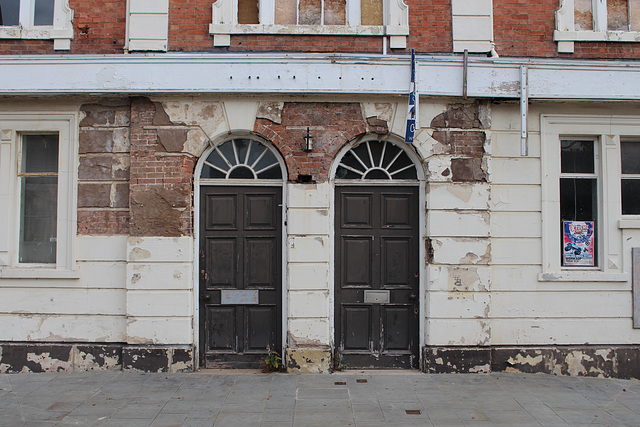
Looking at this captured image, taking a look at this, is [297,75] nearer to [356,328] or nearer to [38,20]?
[356,328]

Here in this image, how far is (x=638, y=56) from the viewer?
7020 millimetres

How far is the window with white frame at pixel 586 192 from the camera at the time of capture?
274 inches

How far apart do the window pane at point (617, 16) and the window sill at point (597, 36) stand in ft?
0.91

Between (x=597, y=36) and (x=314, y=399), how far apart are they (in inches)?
252

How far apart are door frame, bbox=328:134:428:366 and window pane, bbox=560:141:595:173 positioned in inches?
84.8

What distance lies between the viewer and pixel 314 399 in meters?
5.81

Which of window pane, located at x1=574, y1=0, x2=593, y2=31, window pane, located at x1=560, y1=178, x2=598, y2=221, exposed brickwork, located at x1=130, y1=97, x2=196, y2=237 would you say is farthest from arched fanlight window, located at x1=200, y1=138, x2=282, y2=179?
window pane, located at x1=574, y1=0, x2=593, y2=31

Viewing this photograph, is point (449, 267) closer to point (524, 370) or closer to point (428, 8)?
point (524, 370)

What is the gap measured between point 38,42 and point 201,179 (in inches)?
122

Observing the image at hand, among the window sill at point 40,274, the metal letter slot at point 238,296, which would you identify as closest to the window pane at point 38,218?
the window sill at point 40,274

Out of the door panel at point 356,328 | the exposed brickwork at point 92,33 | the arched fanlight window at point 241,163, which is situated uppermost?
the exposed brickwork at point 92,33

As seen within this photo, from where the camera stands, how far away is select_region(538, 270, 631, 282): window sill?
6820 mm

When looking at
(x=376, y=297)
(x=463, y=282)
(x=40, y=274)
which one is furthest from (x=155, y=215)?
(x=463, y=282)

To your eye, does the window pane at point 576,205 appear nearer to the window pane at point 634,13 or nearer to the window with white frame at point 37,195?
the window pane at point 634,13
